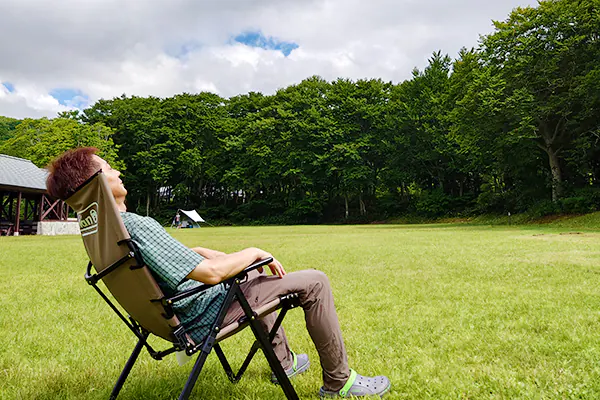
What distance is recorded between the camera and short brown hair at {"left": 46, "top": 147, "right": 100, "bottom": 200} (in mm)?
2076

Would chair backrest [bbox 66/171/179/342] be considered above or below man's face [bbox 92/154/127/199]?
below

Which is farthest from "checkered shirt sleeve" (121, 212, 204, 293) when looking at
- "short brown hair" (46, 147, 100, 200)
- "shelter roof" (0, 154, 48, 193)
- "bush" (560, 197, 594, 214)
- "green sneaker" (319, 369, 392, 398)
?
"bush" (560, 197, 594, 214)

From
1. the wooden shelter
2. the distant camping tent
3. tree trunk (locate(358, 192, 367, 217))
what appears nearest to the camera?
the wooden shelter

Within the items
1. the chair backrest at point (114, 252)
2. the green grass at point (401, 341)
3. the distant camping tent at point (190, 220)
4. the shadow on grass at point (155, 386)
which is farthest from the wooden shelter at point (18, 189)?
the chair backrest at point (114, 252)

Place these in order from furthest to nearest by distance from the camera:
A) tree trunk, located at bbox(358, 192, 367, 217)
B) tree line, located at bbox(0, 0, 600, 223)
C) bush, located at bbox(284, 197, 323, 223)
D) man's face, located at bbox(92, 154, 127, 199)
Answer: bush, located at bbox(284, 197, 323, 223) → tree trunk, located at bbox(358, 192, 367, 217) → tree line, located at bbox(0, 0, 600, 223) → man's face, located at bbox(92, 154, 127, 199)

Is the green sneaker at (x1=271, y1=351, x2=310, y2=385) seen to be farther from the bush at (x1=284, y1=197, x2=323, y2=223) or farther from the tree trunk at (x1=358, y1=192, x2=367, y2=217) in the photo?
the bush at (x1=284, y1=197, x2=323, y2=223)

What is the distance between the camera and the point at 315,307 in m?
2.45

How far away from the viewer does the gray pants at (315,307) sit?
237 cm

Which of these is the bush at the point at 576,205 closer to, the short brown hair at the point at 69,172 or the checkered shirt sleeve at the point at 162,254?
the checkered shirt sleeve at the point at 162,254

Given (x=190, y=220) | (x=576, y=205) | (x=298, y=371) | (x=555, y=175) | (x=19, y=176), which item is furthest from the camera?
(x=190, y=220)

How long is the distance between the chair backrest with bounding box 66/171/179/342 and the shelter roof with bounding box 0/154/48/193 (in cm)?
2460

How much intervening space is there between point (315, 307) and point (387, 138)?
38.9 m

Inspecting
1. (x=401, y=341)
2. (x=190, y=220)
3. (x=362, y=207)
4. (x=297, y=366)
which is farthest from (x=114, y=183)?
(x=190, y=220)

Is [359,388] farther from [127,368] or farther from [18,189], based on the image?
[18,189]
